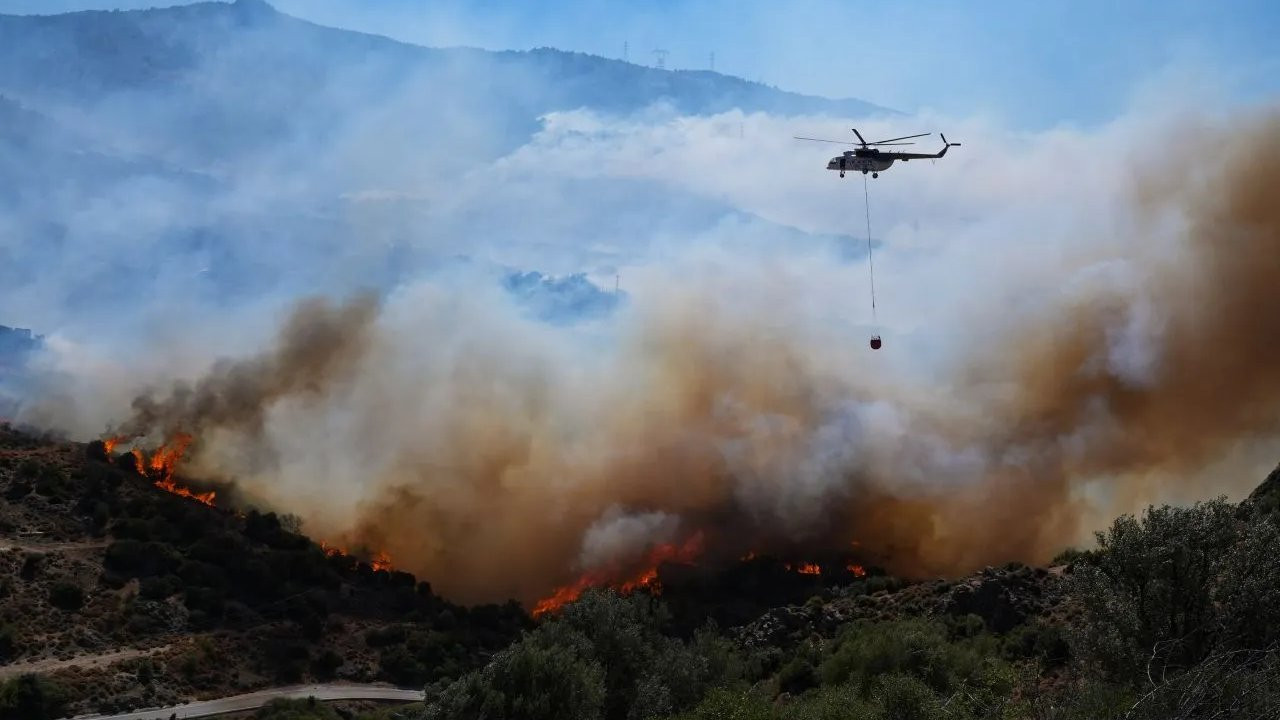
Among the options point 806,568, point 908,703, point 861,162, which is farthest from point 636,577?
point 908,703

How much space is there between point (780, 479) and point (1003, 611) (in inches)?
1378

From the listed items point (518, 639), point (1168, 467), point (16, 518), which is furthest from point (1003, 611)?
point (16, 518)

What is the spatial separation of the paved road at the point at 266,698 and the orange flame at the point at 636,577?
64.5ft

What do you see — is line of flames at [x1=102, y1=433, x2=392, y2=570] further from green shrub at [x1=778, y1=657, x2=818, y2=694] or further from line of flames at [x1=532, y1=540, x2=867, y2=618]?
green shrub at [x1=778, y1=657, x2=818, y2=694]

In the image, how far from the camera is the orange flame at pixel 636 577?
10169cm

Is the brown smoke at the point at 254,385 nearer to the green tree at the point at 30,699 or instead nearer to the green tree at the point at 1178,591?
the green tree at the point at 30,699

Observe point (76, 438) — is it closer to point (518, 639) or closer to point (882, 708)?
point (518, 639)

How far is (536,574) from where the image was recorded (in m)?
106

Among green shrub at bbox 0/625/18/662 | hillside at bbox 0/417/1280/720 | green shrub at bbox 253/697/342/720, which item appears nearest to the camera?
hillside at bbox 0/417/1280/720

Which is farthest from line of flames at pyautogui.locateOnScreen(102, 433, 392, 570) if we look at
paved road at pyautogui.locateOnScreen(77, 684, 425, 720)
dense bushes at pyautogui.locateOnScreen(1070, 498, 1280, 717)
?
dense bushes at pyautogui.locateOnScreen(1070, 498, 1280, 717)

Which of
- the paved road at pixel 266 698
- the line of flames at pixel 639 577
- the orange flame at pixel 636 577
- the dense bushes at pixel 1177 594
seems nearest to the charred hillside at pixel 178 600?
the paved road at pixel 266 698

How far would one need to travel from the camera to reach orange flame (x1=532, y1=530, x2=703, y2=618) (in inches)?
4003

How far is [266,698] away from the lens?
259 ft

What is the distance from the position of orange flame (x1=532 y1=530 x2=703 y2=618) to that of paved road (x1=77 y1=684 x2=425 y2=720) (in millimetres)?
19651
